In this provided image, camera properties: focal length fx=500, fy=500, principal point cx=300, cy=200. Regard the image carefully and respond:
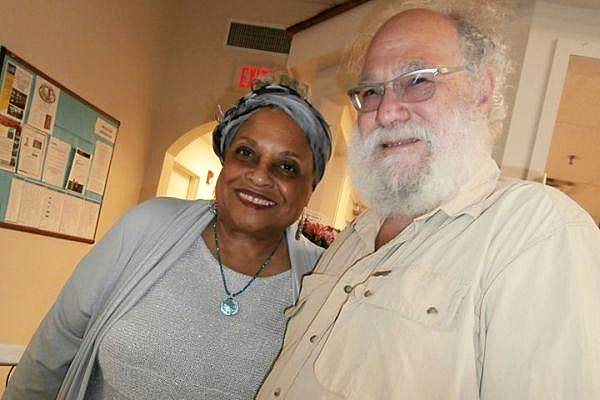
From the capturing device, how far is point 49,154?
9.90 ft

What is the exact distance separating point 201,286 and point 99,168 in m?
2.56

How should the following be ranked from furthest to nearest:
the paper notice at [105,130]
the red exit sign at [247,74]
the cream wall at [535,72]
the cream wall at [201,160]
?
1. the cream wall at [201,160]
2. the red exit sign at [247,74]
3. the paper notice at [105,130]
4. the cream wall at [535,72]

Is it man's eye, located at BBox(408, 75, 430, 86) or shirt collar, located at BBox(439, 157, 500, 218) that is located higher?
man's eye, located at BBox(408, 75, 430, 86)

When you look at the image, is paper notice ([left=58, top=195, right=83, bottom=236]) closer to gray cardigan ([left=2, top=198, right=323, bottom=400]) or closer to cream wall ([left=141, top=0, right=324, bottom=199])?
cream wall ([left=141, top=0, right=324, bottom=199])

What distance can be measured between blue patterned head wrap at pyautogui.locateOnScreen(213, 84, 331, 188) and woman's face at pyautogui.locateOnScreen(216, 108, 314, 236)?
2cm

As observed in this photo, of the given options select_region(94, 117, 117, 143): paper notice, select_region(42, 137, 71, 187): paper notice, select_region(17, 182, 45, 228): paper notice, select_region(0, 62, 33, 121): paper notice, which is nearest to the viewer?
select_region(0, 62, 33, 121): paper notice

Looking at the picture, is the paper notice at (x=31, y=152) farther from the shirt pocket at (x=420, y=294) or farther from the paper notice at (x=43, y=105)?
the shirt pocket at (x=420, y=294)

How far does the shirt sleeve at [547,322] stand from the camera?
26.3 inches

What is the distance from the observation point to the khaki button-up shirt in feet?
2.25

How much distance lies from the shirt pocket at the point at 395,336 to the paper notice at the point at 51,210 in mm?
2676

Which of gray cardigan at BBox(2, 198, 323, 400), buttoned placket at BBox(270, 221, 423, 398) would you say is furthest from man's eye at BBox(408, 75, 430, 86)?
gray cardigan at BBox(2, 198, 323, 400)

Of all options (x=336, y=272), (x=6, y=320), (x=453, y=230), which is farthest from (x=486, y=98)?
(x=6, y=320)

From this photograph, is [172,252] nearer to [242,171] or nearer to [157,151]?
[242,171]

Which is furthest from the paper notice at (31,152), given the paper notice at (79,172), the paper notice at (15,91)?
the paper notice at (79,172)
